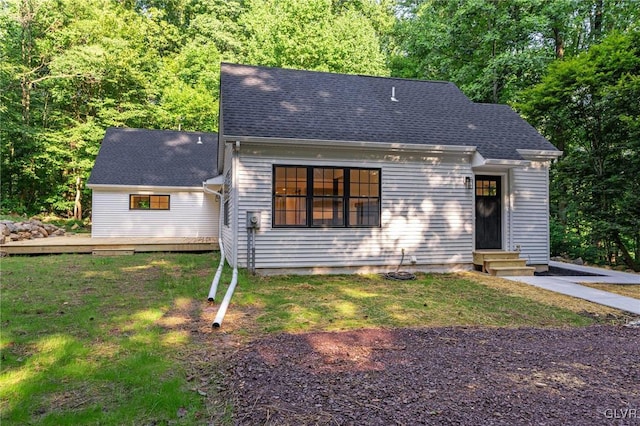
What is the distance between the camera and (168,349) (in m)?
3.65

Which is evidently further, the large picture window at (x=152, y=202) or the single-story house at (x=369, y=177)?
the large picture window at (x=152, y=202)

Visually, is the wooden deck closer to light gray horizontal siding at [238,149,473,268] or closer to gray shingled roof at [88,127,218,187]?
gray shingled roof at [88,127,218,187]

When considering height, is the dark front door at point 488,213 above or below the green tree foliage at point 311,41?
below

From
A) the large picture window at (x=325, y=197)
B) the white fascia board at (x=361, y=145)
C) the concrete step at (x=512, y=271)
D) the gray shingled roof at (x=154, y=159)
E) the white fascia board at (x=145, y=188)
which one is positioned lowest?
the concrete step at (x=512, y=271)

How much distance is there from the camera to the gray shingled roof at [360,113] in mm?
8336

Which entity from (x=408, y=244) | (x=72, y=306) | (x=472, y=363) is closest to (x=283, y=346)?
(x=472, y=363)

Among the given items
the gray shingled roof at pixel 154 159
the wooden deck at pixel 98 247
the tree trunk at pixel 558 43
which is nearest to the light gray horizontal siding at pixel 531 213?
the wooden deck at pixel 98 247

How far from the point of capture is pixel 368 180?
28.0ft

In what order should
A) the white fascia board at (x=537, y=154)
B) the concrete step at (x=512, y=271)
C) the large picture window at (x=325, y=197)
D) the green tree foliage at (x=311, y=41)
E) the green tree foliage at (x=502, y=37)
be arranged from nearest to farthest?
the large picture window at (x=325, y=197) → the concrete step at (x=512, y=271) → the white fascia board at (x=537, y=154) → the green tree foliage at (x=502, y=37) → the green tree foliage at (x=311, y=41)

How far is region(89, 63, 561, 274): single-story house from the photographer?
7938 mm

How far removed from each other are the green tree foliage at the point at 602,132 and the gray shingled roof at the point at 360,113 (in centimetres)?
131

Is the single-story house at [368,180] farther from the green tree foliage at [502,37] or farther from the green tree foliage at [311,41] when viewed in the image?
the green tree foliage at [311,41]

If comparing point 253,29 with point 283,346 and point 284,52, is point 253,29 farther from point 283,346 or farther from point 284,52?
point 283,346

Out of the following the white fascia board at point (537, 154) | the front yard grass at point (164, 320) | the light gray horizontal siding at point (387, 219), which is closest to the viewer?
the front yard grass at point (164, 320)
